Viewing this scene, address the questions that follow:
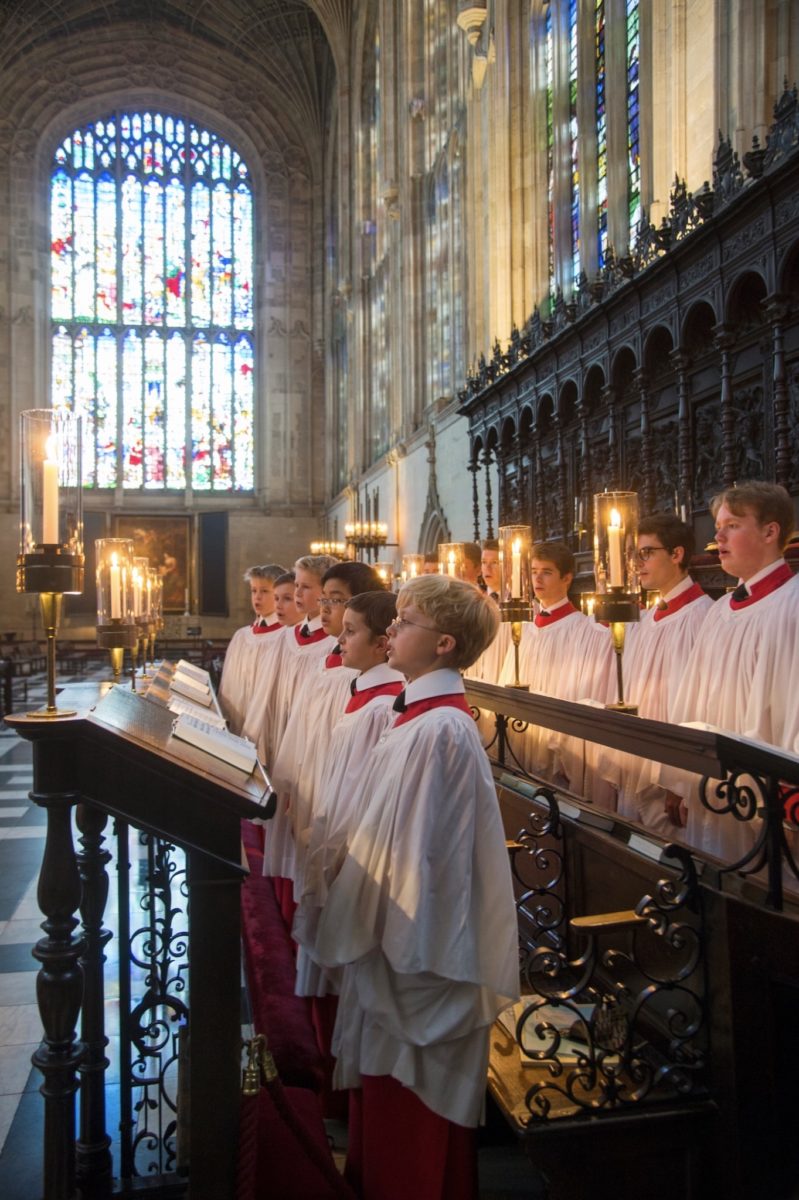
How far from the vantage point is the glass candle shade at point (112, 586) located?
4191 millimetres

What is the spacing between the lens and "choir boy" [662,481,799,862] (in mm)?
2889

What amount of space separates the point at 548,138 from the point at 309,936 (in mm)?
11188

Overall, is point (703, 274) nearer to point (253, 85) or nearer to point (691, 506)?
point (691, 506)

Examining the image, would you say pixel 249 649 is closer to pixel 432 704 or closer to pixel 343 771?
pixel 343 771

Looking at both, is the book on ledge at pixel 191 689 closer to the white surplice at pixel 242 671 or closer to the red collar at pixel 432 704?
the white surplice at pixel 242 671

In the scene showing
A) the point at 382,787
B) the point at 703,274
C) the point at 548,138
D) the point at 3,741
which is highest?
the point at 548,138

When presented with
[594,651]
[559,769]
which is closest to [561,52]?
[594,651]

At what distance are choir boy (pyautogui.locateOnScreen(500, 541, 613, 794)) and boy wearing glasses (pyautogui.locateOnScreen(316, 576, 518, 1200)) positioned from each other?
6.95ft

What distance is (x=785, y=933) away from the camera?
2002mm

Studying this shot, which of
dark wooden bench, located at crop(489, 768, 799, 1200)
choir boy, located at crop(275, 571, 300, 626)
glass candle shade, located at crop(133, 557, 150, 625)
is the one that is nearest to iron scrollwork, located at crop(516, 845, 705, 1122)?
dark wooden bench, located at crop(489, 768, 799, 1200)

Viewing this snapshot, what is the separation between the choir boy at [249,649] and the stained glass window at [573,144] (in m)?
5.84

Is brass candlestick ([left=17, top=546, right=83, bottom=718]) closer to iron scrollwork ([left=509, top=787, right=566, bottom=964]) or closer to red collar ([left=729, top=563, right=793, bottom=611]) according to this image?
iron scrollwork ([left=509, top=787, right=566, bottom=964])

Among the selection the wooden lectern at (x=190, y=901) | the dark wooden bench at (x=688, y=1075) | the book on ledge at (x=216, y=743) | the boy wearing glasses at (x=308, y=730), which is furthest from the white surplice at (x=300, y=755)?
the wooden lectern at (x=190, y=901)

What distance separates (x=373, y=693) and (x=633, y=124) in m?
7.99
